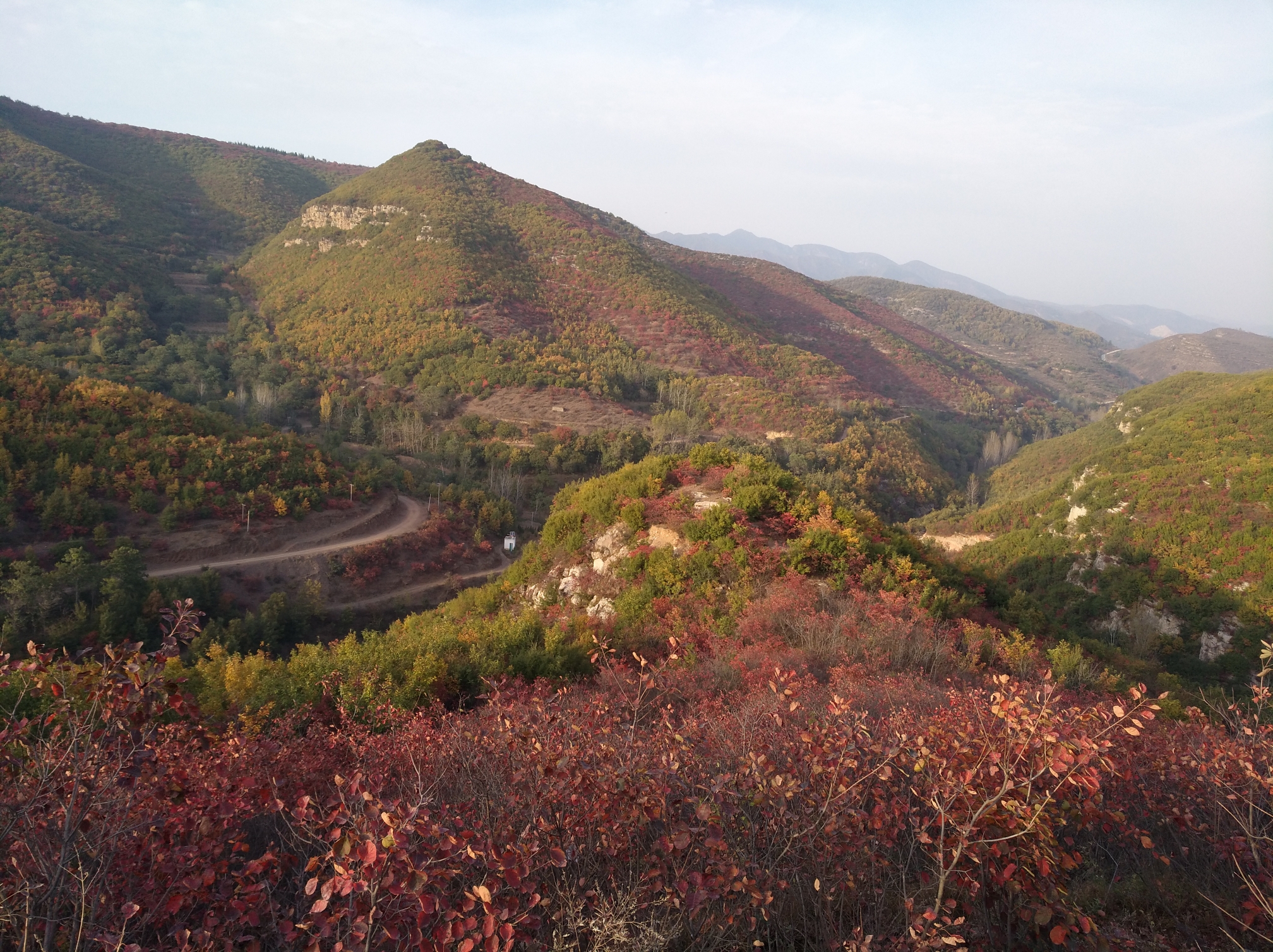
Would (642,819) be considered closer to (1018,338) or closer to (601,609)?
(601,609)

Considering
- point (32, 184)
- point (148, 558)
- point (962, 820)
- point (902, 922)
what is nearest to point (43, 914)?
point (902, 922)

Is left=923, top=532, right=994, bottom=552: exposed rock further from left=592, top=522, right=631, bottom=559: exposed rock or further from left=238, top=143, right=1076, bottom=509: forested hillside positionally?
left=592, top=522, right=631, bottom=559: exposed rock

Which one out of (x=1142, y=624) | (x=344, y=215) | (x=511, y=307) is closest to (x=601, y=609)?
(x=1142, y=624)

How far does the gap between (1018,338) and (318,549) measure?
160m

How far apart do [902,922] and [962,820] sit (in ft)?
1.95

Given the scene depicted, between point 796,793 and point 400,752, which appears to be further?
point 400,752

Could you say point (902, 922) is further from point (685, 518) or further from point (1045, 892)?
point (685, 518)

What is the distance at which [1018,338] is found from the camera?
143m

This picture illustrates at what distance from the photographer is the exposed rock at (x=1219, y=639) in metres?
19.5

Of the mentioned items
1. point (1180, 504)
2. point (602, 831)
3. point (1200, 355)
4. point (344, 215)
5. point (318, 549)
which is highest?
point (344, 215)

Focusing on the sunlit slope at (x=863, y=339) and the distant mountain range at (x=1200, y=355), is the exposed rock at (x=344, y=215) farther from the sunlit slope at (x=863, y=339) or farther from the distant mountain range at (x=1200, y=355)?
the distant mountain range at (x=1200, y=355)

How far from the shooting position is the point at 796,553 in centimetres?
1110

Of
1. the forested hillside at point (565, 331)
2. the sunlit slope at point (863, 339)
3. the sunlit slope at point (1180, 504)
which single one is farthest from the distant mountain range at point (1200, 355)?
the sunlit slope at point (1180, 504)

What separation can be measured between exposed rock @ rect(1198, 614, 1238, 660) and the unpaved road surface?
30215 millimetres
